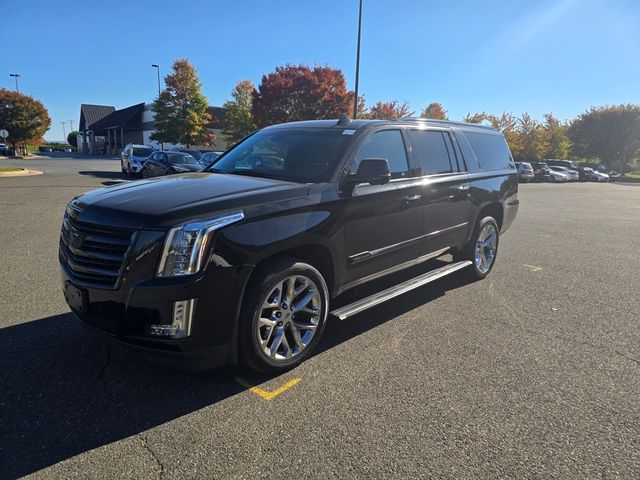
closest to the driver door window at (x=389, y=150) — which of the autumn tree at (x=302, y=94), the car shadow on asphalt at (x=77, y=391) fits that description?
the car shadow on asphalt at (x=77, y=391)

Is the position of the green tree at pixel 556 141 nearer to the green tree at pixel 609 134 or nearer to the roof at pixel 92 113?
the green tree at pixel 609 134

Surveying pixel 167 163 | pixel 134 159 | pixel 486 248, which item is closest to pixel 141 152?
pixel 134 159

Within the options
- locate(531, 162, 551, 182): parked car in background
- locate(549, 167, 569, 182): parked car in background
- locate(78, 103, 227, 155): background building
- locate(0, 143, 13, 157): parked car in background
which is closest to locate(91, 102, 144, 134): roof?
locate(78, 103, 227, 155): background building

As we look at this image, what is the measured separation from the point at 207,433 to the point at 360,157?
2.59 m

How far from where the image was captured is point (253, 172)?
4.25m

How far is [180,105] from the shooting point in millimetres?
45625

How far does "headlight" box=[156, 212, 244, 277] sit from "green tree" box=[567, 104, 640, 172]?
228ft

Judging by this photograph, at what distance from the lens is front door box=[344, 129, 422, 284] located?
3.99 metres

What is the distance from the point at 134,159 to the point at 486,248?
2124cm

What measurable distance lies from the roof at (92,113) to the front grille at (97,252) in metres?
78.6

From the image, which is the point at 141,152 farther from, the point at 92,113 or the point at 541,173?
the point at 92,113

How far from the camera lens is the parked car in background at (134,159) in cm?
2311

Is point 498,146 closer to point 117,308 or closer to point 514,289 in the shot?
point 514,289

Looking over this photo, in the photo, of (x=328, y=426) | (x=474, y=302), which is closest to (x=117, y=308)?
(x=328, y=426)
